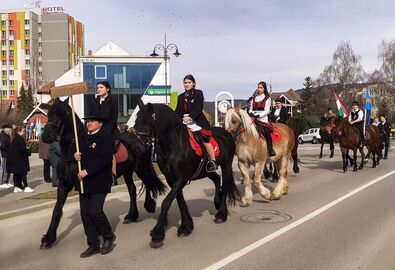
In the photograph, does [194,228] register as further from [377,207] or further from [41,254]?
[377,207]

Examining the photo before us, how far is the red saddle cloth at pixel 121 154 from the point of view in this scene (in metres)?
7.28

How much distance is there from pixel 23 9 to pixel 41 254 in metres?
118

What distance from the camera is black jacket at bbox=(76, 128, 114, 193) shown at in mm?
5711

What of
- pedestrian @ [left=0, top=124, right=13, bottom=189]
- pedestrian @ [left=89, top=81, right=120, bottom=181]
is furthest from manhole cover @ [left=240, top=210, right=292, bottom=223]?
pedestrian @ [left=0, top=124, right=13, bottom=189]

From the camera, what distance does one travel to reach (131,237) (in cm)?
679

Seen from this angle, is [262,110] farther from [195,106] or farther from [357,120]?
[357,120]

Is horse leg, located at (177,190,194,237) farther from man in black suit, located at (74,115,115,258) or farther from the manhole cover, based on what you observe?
the manhole cover

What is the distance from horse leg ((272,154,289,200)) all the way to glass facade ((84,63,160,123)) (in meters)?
43.2

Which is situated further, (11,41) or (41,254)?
(11,41)

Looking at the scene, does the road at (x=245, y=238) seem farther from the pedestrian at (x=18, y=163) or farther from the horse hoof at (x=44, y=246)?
the pedestrian at (x=18, y=163)

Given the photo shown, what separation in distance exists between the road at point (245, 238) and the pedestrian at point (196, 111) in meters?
1.29

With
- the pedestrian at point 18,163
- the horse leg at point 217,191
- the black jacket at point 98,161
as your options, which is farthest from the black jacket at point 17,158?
the black jacket at point 98,161

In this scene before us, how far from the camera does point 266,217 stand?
796 cm

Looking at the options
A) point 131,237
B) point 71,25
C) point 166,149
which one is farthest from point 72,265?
point 71,25
